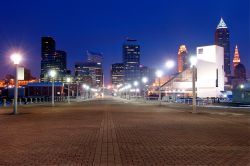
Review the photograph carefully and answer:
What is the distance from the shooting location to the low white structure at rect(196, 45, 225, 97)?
84500 mm

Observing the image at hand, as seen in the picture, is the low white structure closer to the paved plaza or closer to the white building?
the white building

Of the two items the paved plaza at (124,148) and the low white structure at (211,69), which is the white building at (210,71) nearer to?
the low white structure at (211,69)

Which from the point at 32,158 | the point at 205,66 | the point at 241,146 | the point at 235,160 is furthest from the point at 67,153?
the point at 205,66

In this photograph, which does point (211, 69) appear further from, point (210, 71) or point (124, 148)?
point (124, 148)

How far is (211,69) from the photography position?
281 feet

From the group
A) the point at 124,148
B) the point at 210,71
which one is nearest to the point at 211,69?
the point at 210,71

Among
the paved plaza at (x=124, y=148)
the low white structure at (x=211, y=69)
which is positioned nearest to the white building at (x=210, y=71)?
the low white structure at (x=211, y=69)

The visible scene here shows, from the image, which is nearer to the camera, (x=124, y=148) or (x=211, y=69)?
(x=124, y=148)

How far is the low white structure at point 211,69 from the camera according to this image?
84.5 m

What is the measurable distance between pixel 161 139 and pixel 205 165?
15.3 feet

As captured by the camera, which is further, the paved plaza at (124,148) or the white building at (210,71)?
the white building at (210,71)

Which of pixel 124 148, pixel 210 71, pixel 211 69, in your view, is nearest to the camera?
pixel 124 148

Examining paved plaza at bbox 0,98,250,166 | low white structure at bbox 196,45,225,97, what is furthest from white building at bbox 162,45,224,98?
paved plaza at bbox 0,98,250,166

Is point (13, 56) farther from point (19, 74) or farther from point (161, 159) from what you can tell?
point (161, 159)
